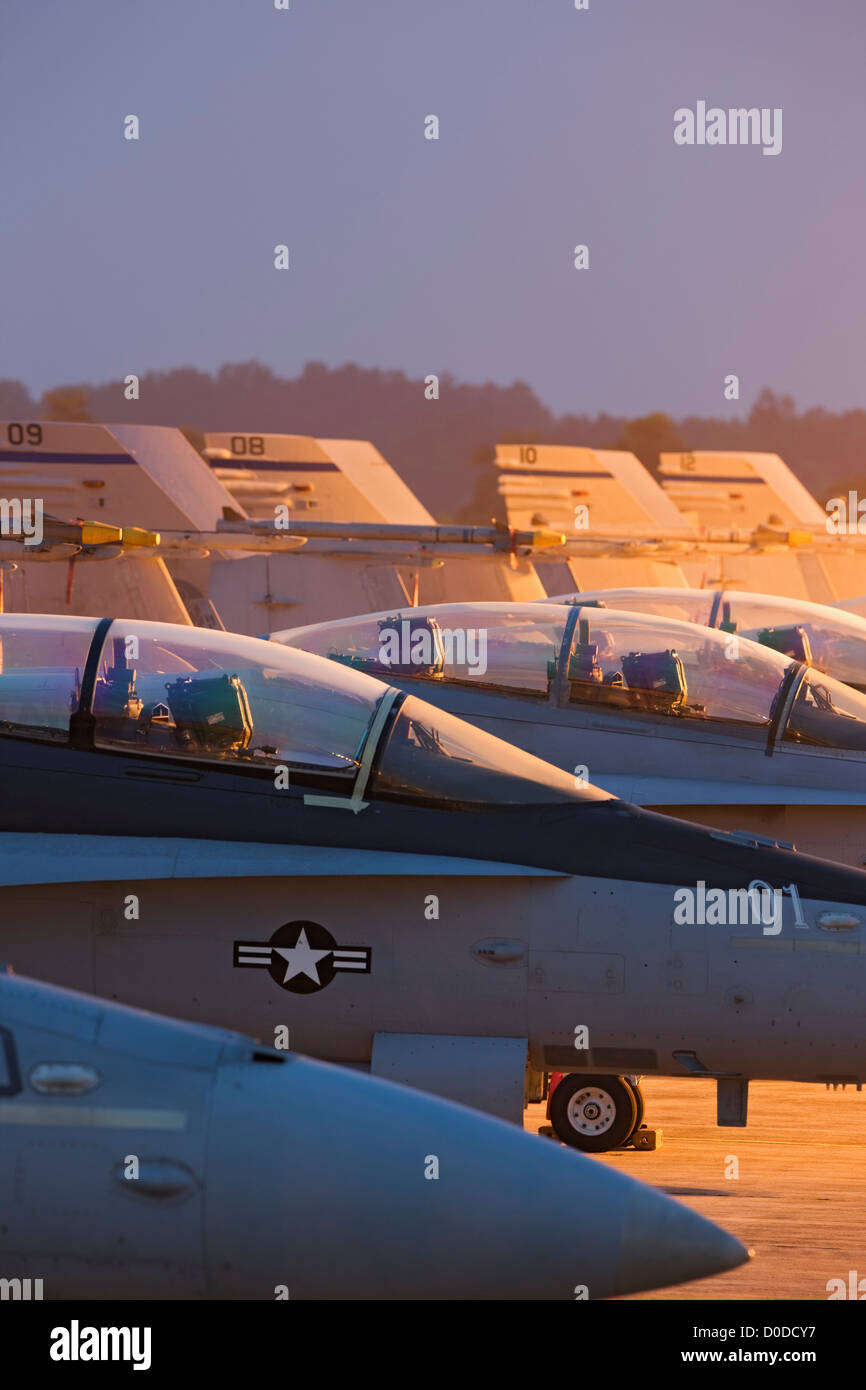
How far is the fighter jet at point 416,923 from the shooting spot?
7.12 m

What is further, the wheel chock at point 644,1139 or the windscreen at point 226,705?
the wheel chock at point 644,1139

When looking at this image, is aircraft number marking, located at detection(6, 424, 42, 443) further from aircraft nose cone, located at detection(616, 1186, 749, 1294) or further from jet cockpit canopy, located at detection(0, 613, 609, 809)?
aircraft nose cone, located at detection(616, 1186, 749, 1294)

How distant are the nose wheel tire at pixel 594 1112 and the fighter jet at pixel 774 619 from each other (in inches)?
238

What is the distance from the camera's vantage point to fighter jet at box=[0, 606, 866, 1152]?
7117mm

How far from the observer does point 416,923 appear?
7203 millimetres

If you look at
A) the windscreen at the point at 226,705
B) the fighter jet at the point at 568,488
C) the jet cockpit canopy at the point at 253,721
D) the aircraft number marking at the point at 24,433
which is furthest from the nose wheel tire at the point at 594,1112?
the fighter jet at the point at 568,488

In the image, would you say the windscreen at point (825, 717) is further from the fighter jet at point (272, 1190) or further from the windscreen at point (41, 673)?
the fighter jet at point (272, 1190)

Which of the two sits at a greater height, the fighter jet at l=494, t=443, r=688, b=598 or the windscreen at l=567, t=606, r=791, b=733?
the fighter jet at l=494, t=443, r=688, b=598

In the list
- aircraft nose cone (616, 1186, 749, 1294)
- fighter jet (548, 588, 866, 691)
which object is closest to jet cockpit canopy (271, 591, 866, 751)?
fighter jet (548, 588, 866, 691)

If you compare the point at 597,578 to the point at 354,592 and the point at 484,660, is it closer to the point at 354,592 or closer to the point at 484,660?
the point at 354,592

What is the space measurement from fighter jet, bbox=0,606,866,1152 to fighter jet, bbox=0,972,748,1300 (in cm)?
278

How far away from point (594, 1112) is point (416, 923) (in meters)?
1.70

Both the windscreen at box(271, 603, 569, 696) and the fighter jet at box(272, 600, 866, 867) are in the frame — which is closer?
the fighter jet at box(272, 600, 866, 867)

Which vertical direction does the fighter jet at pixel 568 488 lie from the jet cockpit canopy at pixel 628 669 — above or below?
above
